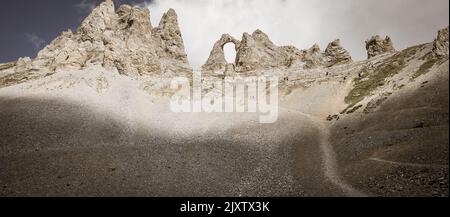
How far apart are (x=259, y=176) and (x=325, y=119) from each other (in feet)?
81.8

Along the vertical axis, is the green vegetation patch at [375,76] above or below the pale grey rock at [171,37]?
below

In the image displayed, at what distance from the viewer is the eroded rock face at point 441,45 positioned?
49.9 meters

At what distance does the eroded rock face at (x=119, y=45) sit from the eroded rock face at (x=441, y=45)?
61344 millimetres

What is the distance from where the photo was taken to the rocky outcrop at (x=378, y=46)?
8468 centimetres

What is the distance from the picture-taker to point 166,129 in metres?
52.4

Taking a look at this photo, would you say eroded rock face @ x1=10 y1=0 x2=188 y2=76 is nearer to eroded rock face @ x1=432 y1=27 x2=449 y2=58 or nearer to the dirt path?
the dirt path

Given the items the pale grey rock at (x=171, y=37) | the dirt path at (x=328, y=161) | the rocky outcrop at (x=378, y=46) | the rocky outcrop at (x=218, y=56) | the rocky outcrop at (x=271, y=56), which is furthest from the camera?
the pale grey rock at (x=171, y=37)

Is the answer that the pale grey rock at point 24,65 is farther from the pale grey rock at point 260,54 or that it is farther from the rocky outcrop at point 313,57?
the rocky outcrop at point 313,57

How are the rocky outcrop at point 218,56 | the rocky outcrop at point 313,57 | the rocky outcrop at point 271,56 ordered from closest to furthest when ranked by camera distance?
the rocky outcrop at point 313,57
the rocky outcrop at point 271,56
the rocky outcrop at point 218,56

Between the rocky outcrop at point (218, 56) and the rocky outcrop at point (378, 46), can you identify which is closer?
the rocky outcrop at point (378, 46)

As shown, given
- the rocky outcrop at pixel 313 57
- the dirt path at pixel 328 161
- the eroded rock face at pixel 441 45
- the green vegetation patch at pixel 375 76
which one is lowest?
the dirt path at pixel 328 161

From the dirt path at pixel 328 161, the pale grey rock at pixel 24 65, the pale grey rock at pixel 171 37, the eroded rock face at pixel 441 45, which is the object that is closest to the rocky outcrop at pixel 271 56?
the pale grey rock at pixel 171 37

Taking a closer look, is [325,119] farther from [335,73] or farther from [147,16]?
[147,16]

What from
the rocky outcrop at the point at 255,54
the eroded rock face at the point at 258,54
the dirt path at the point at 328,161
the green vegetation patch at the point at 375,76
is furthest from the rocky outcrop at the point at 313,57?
the dirt path at the point at 328,161
